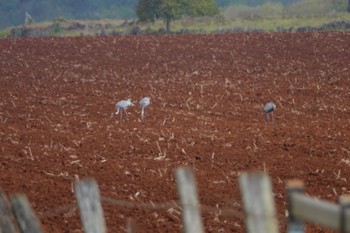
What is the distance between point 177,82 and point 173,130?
9.13 meters

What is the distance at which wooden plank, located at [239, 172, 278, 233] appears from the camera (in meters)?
4.21

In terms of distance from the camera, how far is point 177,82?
23.9 meters

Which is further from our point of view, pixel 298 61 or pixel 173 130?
pixel 298 61

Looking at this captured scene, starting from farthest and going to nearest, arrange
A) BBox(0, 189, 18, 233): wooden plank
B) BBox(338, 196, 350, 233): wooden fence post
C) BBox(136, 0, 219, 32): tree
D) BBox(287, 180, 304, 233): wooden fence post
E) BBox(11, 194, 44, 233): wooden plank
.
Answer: BBox(136, 0, 219, 32): tree → BBox(0, 189, 18, 233): wooden plank → BBox(11, 194, 44, 233): wooden plank → BBox(287, 180, 304, 233): wooden fence post → BBox(338, 196, 350, 233): wooden fence post

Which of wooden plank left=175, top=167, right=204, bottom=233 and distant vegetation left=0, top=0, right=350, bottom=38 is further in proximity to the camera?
distant vegetation left=0, top=0, right=350, bottom=38

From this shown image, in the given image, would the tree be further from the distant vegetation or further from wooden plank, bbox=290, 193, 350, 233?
wooden plank, bbox=290, 193, 350, 233

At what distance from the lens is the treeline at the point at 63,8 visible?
134 m

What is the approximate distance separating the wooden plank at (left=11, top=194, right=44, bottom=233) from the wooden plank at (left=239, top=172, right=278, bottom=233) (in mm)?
2223

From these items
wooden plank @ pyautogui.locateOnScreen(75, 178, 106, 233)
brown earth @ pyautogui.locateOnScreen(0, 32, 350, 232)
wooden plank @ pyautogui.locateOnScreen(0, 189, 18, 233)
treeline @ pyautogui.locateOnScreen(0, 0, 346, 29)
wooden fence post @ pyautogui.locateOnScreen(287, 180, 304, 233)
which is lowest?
treeline @ pyautogui.locateOnScreen(0, 0, 346, 29)

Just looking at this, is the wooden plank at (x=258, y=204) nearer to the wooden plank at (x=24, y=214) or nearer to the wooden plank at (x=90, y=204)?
the wooden plank at (x=90, y=204)

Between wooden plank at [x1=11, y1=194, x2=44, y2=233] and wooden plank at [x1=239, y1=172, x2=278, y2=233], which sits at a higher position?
wooden plank at [x1=239, y1=172, x2=278, y2=233]

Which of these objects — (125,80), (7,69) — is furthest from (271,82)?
(7,69)

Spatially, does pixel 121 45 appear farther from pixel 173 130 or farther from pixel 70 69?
pixel 173 130

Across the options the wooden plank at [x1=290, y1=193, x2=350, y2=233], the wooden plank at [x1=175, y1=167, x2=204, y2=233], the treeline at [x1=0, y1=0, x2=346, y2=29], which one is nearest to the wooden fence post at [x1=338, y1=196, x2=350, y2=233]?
the wooden plank at [x1=290, y1=193, x2=350, y2=233]
